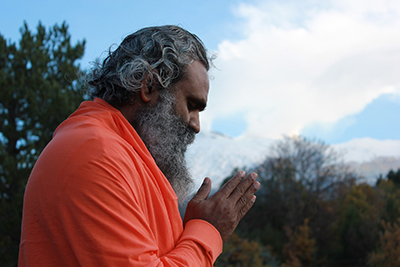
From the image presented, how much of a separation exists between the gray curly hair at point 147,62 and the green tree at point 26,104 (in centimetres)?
827

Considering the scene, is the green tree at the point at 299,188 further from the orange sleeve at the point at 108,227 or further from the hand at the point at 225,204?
the orange sleeve at the point at 108,227

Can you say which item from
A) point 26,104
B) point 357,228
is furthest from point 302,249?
point 26,104

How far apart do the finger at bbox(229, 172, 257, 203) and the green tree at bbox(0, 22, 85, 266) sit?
8838mm

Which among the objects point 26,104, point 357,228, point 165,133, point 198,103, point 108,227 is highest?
point 26,104

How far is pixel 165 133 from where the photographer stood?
1.73m

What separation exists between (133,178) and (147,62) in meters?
0.67

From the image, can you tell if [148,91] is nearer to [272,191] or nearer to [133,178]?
[133,178]

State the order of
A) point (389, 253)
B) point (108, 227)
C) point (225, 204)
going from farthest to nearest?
point (389, 253) → point (225, 204) → point (108, 227)

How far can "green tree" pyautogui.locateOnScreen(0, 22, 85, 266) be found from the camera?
9.68 m

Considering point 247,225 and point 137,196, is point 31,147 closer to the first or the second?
point 137,196

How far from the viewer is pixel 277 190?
25.5 meters

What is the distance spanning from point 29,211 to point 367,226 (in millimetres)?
21097

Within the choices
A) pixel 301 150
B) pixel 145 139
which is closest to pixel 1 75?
pixel 145 139

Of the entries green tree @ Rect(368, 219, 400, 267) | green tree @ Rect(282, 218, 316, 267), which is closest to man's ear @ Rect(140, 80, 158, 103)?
green tree @ Rect(368, 219, 400, 267)
